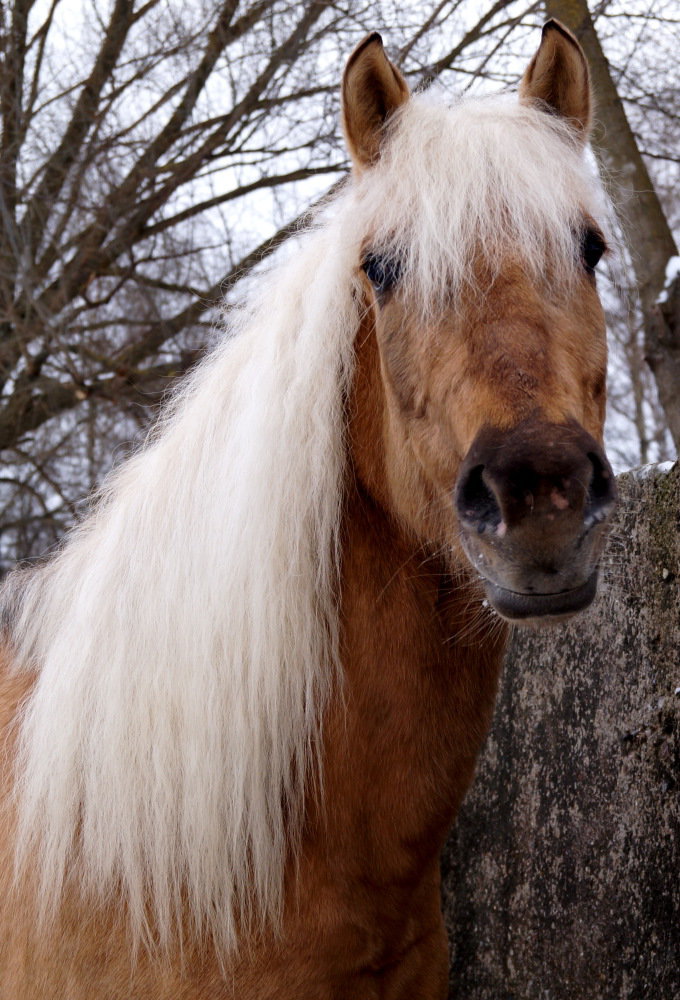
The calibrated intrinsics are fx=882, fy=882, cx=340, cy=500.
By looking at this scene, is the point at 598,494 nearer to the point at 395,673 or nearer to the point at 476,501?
the point at 476,501

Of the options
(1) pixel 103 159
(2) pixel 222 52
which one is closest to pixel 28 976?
(1) pixel 103 159

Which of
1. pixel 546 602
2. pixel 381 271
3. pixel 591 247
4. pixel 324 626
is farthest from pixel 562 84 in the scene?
pixel 324 626

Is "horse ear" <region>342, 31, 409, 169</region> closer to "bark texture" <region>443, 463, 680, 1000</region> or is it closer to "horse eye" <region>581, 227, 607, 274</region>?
"horse eye" <region>581, 227, 607, 274</region>

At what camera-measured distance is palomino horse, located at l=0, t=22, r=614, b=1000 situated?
1858 mm

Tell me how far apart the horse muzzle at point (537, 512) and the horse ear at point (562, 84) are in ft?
3.17

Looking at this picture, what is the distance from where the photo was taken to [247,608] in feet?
6.43

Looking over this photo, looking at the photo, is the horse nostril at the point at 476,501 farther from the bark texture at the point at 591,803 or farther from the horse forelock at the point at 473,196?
the bark texture at the point at 591,803

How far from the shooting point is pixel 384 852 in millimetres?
1959

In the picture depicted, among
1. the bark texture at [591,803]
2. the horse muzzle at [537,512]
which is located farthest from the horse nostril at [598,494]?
the bark texture at [591,803]

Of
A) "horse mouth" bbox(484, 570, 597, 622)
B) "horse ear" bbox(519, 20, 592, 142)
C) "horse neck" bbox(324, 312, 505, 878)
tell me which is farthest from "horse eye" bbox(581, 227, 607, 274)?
"horse mouth" bbox(484, 570, 597, 622)

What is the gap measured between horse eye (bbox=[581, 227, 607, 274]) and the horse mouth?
744 millimetres

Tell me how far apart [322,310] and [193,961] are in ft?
4.78

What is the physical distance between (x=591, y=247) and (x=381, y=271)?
48 cm

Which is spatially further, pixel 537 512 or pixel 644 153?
pixel 644 153
